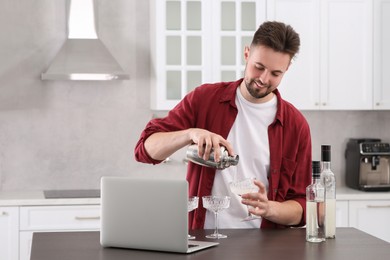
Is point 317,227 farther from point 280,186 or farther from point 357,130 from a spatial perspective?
point 357,130

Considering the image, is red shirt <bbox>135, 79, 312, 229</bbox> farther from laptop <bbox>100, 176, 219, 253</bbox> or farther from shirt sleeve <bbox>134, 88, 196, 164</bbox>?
laptop <bbox>100, 176, 219, 253</bbox>

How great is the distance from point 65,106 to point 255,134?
248cm

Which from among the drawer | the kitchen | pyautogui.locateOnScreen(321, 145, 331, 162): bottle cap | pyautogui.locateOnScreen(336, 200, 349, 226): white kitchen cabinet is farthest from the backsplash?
pyautogui.locateOnScreen(321, 145, 331, 162): bottle cap

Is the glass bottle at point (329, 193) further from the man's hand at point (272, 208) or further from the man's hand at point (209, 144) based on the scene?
the man's hand at point (209, 144)

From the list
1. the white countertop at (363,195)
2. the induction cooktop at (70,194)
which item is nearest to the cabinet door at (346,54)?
the white countertop at (363,195)

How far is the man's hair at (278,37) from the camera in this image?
3019mm

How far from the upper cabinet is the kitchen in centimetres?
21

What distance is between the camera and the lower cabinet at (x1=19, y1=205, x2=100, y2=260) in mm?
4781

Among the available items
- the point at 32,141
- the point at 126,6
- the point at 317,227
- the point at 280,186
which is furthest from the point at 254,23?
the point at 317,227

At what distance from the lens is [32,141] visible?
5320mm

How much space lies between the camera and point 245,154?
317 centimetres

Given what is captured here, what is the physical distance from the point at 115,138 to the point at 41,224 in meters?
0.94

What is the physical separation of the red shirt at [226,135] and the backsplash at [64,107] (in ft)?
7.30

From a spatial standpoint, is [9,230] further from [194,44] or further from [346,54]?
[346,54]
